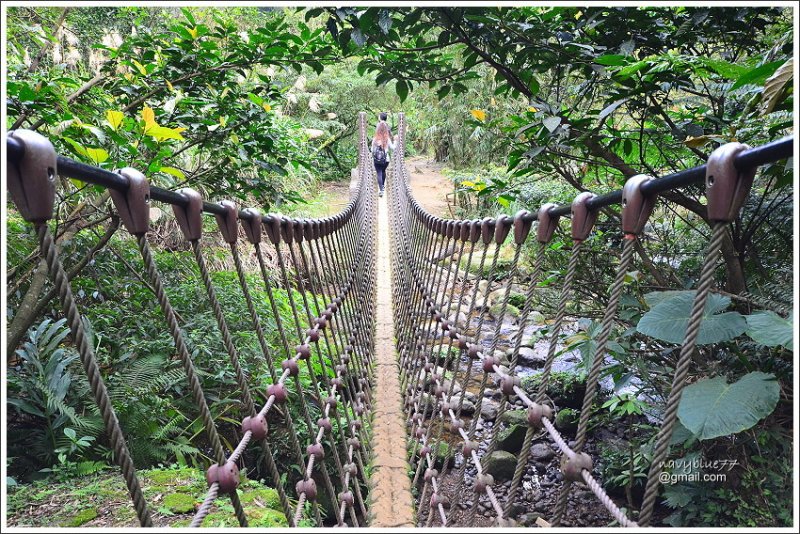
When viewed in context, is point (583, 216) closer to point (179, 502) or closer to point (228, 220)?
point (228, 220)

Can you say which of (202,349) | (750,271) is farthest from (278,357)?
(750,271)

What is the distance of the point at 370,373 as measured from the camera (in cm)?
250

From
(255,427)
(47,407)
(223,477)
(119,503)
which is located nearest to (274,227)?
(255,427)

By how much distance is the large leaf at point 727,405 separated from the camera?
2.92ft

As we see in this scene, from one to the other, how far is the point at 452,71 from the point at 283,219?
2.81ft

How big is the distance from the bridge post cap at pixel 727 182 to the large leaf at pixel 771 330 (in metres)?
0.48

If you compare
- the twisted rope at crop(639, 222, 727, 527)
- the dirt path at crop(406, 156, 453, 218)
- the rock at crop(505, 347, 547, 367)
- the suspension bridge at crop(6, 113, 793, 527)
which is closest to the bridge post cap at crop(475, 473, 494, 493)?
the suspension bridge at crop(6, 113, 793, 527)

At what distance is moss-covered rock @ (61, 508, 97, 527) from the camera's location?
1.51 metres

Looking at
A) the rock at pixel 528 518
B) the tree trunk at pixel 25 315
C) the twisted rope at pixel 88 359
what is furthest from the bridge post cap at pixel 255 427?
the rock at pixel 528 518

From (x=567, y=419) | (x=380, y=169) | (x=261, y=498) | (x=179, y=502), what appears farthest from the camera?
(x=380, y=169)

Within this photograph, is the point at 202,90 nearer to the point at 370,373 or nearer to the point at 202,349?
the point at 202,349

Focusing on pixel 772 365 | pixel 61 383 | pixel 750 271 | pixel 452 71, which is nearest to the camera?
pixel 772 365

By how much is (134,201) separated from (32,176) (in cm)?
15

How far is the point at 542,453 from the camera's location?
2719 mm
